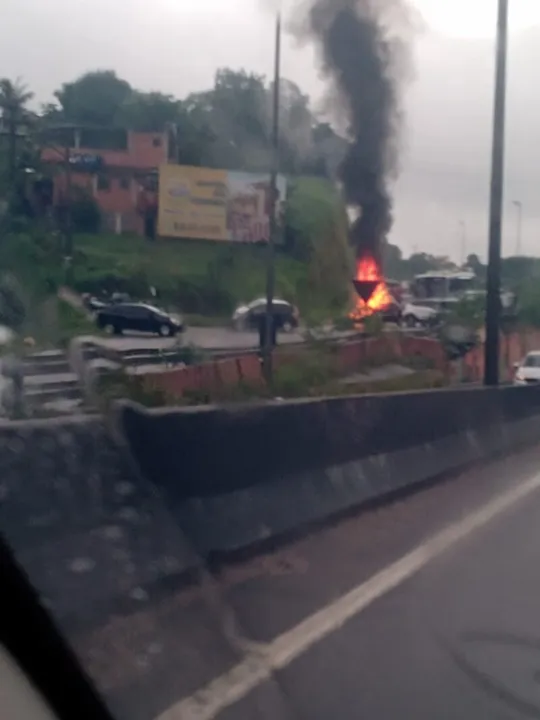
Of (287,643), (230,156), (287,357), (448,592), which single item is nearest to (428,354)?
(287,357)

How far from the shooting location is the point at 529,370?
128 ft

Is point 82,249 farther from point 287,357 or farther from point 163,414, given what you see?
point 287,357

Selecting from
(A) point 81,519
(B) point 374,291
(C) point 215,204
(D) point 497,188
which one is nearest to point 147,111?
(C) point 215,204

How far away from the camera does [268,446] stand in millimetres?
11180

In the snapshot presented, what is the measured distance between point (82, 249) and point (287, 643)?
3104 millimetres

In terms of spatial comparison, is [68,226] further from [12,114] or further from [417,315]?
[417,315]

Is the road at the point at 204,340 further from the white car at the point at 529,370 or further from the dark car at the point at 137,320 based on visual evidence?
the white car at the point at 529,370

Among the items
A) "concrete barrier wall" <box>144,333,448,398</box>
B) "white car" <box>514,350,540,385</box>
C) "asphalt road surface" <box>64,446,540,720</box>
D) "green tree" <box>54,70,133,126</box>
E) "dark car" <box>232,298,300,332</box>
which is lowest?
"white car" <box>514,350,540,385</box>

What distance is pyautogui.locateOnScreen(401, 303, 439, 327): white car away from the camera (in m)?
22.0

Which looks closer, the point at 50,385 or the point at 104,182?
the point at 50,385

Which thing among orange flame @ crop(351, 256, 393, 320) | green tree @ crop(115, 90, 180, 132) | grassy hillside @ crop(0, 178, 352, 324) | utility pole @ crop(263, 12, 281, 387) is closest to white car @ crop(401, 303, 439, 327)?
orange flame @ crop(351, 256, 393, 320)

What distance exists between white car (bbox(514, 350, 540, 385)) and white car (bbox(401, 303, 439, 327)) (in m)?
13.0

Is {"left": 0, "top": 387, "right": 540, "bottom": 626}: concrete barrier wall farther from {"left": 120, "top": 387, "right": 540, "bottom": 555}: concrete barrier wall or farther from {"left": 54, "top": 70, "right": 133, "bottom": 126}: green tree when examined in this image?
{"left": 54, "top": 70, "right": 133, "bottom": 126}: green tree

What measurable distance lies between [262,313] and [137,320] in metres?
3.14
